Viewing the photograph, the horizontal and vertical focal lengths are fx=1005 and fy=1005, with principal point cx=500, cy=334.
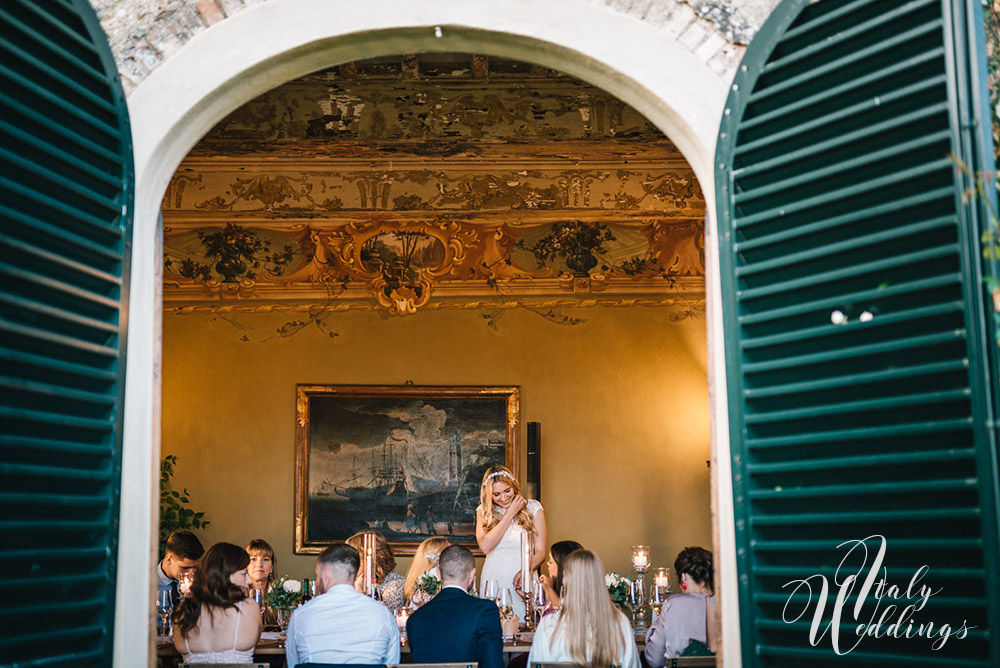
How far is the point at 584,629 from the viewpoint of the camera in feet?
14.6

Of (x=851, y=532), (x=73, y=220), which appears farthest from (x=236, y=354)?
(x=851, y=532)

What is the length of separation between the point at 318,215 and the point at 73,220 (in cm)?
525

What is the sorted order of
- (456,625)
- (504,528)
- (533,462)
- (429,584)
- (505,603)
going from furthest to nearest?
(533,462) → (504,528) → (505,603) → (429,584) → (456,625)

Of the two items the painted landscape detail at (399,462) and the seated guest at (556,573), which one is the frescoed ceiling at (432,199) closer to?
the painted landscape detail at (399,462)

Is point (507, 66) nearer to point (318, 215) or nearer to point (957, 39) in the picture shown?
point (318, 215)

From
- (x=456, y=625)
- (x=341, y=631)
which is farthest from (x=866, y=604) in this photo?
(x=341, y=631)

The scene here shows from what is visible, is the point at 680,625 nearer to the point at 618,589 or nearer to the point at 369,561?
the point at 618,589

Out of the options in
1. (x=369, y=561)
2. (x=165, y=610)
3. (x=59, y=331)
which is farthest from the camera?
(x=369, y=561)

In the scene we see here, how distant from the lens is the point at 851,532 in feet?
9.44

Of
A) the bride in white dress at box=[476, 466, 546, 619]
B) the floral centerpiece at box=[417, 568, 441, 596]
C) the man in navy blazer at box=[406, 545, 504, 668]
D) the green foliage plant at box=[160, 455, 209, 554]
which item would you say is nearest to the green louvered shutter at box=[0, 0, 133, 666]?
the man in navy blazer at box=[406, 545, 504, 668]

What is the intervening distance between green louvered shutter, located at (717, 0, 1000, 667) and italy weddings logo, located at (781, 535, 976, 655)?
0.02 m

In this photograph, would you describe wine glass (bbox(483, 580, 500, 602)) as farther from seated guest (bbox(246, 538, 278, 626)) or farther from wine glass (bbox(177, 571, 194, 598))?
wine glass (bbox(177, 571, 194, 598))

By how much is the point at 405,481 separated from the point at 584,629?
4.73 metres

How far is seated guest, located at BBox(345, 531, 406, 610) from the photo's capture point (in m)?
6.00
